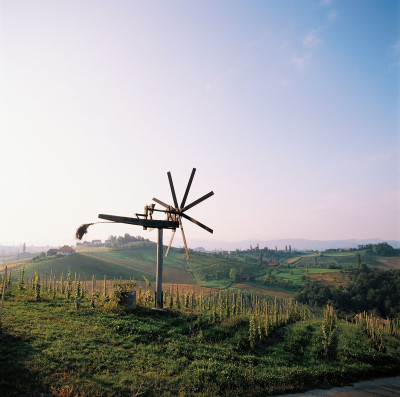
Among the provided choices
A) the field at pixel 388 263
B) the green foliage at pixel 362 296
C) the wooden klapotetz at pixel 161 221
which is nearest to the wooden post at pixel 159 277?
the wooden klapotetz at pixel 161 221

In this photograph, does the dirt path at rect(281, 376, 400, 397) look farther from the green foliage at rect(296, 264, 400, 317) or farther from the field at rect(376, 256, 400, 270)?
the field at rect(376, 256, 400, 270)

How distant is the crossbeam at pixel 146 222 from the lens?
47.4ft

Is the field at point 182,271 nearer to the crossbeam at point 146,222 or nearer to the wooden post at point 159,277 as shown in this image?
the wooden post at point 159,277

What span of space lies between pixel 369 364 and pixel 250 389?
693 centimetres

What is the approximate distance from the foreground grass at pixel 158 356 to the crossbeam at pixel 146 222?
16.6 feet

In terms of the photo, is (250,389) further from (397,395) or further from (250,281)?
(250,281)

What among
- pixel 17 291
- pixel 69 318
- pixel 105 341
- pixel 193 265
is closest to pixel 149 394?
pixel 105 341

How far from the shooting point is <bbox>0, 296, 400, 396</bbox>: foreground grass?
7754 mm

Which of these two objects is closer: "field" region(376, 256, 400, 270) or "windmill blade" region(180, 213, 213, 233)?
"windmill blade" region(180, 213, 213, 233)

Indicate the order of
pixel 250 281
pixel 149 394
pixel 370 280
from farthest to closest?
pixel 250 281 → pixel 370 280 → pixel 149 394

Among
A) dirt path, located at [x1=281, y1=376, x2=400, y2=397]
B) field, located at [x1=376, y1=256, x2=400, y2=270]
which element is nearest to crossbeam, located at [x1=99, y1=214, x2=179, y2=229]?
dirt path, located at [x1=281, y1=376, x2=400, y2=397]

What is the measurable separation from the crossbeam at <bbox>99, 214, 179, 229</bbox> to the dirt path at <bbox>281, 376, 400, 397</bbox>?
10.5m

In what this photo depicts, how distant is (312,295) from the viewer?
207 feet

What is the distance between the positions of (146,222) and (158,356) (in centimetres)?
760
